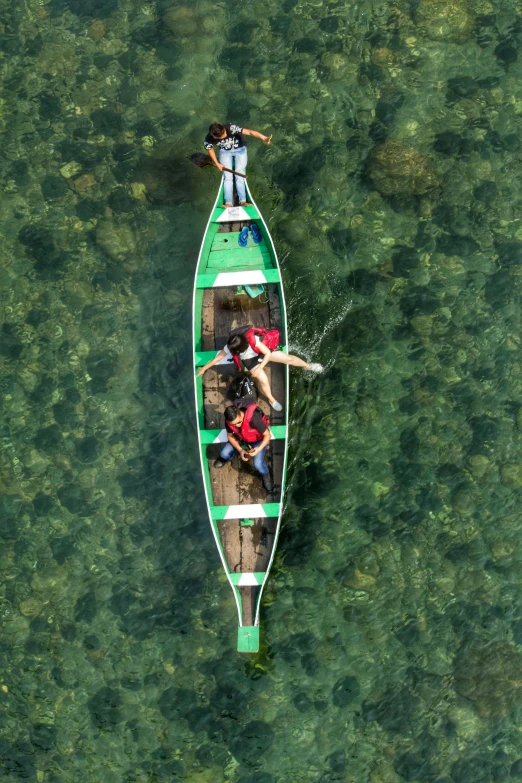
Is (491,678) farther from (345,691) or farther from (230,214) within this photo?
(230,214)

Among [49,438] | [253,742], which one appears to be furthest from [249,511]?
[49,438]

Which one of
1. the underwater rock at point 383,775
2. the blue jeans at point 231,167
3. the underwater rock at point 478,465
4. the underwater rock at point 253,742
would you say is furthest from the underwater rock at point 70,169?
the underwater rock at point 383,775

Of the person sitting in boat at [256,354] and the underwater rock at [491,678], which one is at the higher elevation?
the person sitting in boat at [256,354]

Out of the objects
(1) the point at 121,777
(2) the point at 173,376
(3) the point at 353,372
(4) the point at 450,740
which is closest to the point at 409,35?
(3) the point at 353,372

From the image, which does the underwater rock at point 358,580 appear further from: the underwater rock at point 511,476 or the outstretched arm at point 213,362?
the outstretched arm at point 213,362

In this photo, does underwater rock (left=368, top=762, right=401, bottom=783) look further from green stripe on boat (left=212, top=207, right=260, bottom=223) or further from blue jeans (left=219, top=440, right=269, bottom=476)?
green stripe on boat (left=212, top=207, right=260, bottom=223)

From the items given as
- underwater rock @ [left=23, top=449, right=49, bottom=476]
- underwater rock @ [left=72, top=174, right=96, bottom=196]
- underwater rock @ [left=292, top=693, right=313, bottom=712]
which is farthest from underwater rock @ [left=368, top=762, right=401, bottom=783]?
underwater rock @ [left=72, top=174, right=96, bottom=196]
